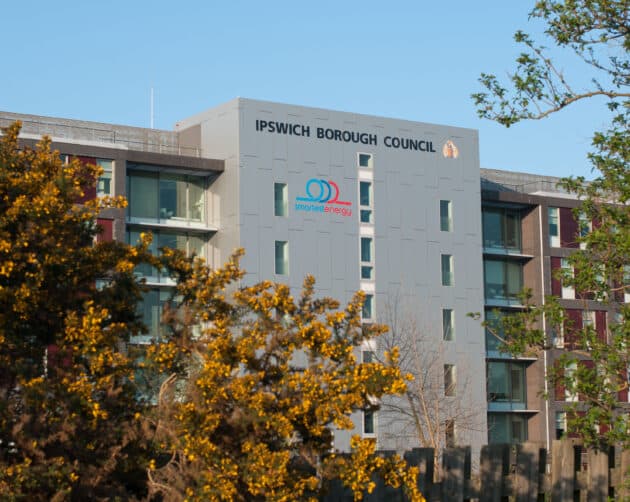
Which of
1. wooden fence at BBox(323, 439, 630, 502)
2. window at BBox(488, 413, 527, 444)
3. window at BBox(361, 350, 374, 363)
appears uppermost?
window at BBox(361, 350, 374, 363)

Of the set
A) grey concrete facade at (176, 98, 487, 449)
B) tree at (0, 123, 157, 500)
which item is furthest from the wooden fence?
grey concrete facade at (176, 98, 487, 449)

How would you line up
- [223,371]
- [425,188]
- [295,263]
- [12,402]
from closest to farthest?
[223,371] → [12,402] → [295,263] → [425,188]

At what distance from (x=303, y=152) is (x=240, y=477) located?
4343cm

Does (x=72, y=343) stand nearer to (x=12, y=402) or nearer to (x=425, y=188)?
(x=12, y=402)

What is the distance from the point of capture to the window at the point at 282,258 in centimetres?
5947

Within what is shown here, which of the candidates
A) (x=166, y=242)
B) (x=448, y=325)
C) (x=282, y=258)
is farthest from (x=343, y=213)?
(x=166, y=242)

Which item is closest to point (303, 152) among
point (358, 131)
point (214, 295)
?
point (358, 131)

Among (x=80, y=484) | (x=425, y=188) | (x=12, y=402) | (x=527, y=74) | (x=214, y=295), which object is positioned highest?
(x=425, y=188)

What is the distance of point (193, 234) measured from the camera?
60.2 m

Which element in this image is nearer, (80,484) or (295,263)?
(80,484)

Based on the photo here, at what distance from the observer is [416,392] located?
61.7m

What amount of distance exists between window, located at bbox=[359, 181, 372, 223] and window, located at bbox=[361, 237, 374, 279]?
1.05m

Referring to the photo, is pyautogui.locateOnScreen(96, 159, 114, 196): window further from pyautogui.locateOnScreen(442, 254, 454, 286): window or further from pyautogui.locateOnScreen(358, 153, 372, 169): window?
pyautogui.locateOnScreen(442, 254, 454, 286): window

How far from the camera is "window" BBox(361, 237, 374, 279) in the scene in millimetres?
62062
